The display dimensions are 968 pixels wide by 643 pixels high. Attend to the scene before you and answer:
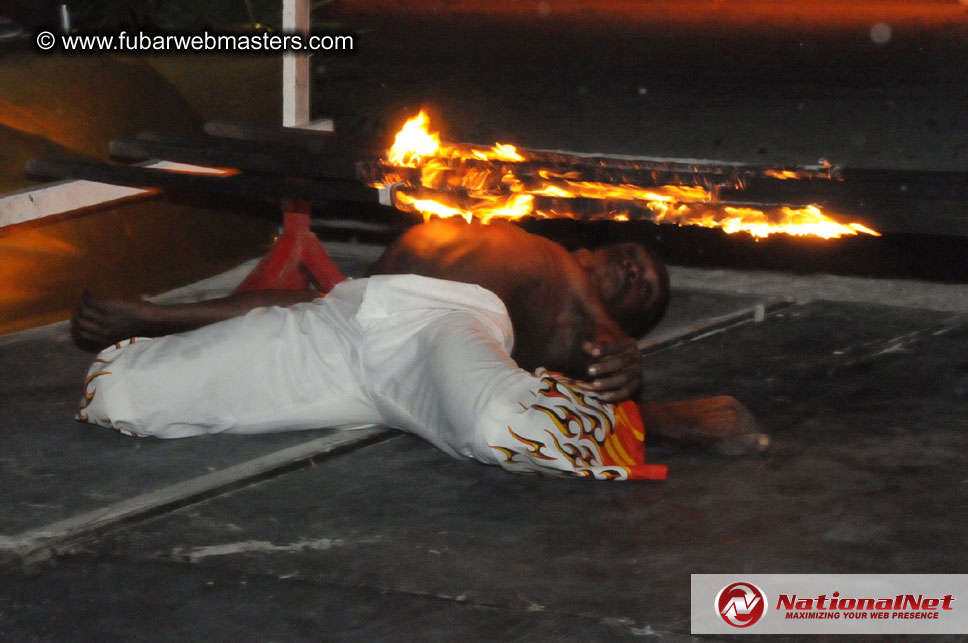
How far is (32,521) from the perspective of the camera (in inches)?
96.4

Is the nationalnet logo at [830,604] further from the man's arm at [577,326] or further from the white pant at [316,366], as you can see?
the man's arm at [577,326]

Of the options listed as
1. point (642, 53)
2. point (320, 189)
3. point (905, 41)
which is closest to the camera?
point (320, 189)

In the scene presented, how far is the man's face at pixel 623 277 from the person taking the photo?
127 inches

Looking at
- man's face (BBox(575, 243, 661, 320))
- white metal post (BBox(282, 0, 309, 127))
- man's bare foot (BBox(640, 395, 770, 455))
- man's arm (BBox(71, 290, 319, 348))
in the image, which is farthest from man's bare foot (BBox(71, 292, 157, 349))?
white metal post (BBox(282, 0, 309, 127))

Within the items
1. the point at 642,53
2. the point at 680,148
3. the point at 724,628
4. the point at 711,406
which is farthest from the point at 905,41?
the point at 724,628

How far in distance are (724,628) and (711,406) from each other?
923 mm

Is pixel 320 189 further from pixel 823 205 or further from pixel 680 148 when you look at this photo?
pixel 680 148

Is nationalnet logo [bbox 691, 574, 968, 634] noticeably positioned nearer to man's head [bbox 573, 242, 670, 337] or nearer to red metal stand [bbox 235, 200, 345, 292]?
man's head [bbox 573, 242, 670, 337]

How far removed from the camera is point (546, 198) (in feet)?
9.04

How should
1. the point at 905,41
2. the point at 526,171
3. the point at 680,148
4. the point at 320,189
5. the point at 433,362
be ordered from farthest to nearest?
1. the point at 905,41
2. the point at 680,148
3. the point at 320,189
4. the point at 526,171
5. the point at 433,362

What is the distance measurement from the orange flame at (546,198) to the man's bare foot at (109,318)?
2.33ft

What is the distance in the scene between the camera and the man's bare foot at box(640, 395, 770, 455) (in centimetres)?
286

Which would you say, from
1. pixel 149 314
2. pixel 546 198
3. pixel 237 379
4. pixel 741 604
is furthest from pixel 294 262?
pixel 741 604

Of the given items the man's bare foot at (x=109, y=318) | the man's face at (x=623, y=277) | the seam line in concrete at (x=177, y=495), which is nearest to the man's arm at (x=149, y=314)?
the man's bare foot at (x=109, y=318)
